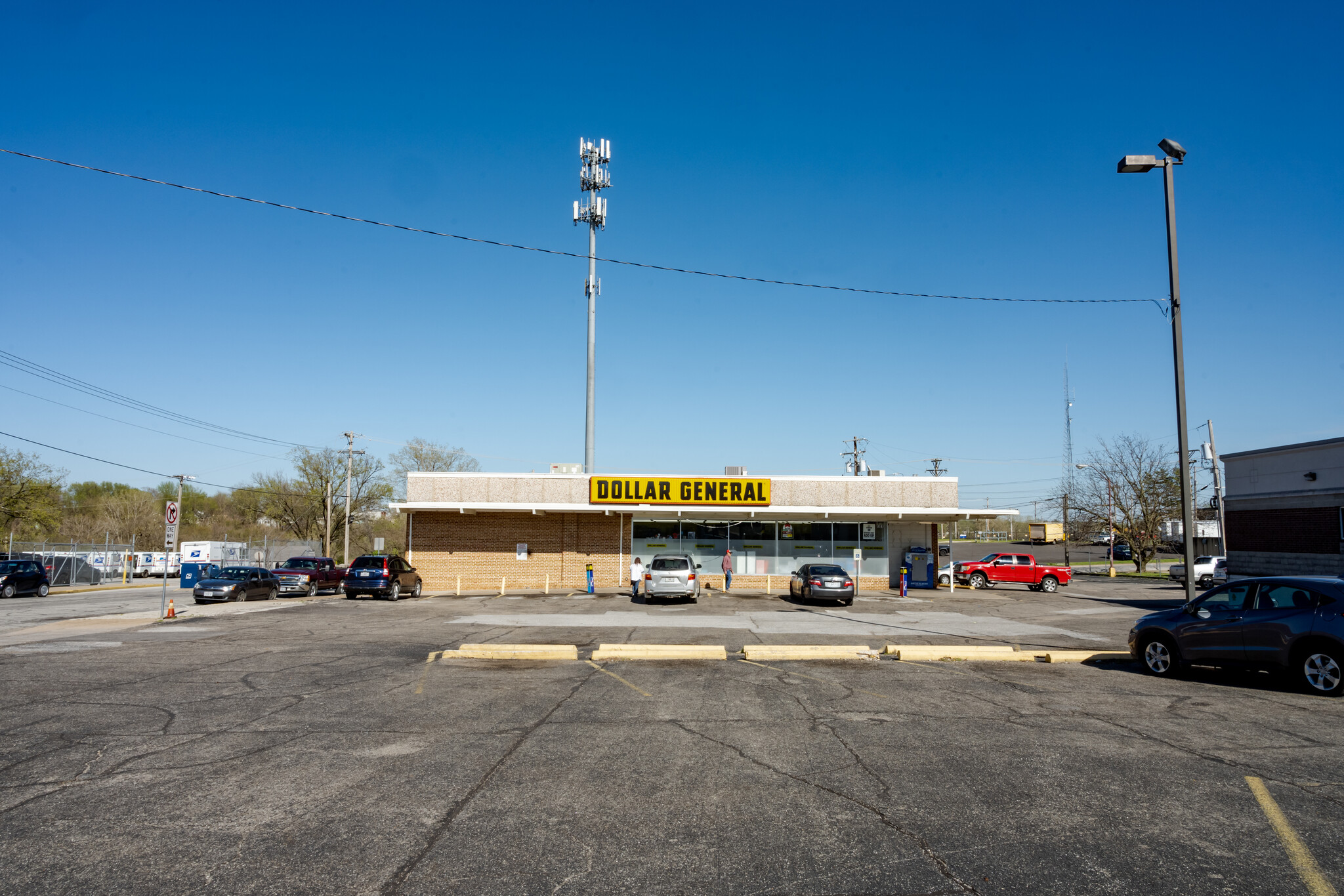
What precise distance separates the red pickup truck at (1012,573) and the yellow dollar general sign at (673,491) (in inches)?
460

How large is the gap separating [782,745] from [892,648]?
7146mm

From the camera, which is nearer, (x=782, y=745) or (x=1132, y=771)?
(x=1132, y=771)

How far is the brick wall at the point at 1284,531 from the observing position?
3052 centimetres

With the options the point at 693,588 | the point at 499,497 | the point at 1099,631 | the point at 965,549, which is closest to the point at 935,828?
the point at 1099,631

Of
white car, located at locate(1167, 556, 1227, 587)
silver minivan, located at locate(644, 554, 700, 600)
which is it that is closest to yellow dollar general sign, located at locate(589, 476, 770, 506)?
silver minivan, located at locate(644, 554, 700, 600)

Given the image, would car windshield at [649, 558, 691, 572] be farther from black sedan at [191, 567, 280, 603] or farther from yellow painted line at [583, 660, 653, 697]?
black sedan at [191, 567, 280, 603]

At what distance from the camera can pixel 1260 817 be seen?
565 cm

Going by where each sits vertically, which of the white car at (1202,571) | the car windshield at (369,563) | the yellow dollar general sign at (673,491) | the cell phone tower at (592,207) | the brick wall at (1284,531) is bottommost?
the white car at (1202,571)

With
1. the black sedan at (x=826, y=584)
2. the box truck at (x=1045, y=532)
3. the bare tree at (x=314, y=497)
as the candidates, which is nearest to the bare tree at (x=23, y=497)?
the bare tree at (x=314, y=497)

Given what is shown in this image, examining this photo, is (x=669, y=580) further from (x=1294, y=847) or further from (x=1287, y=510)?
(x=1287, y=510)

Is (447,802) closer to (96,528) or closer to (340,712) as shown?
(340,712)

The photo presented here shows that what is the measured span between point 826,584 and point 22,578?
1287 inches

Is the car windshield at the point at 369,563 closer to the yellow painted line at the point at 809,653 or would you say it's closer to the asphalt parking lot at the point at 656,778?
the asphalt parking lot at the point at 656,778

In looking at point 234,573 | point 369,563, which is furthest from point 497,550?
point 234,573
